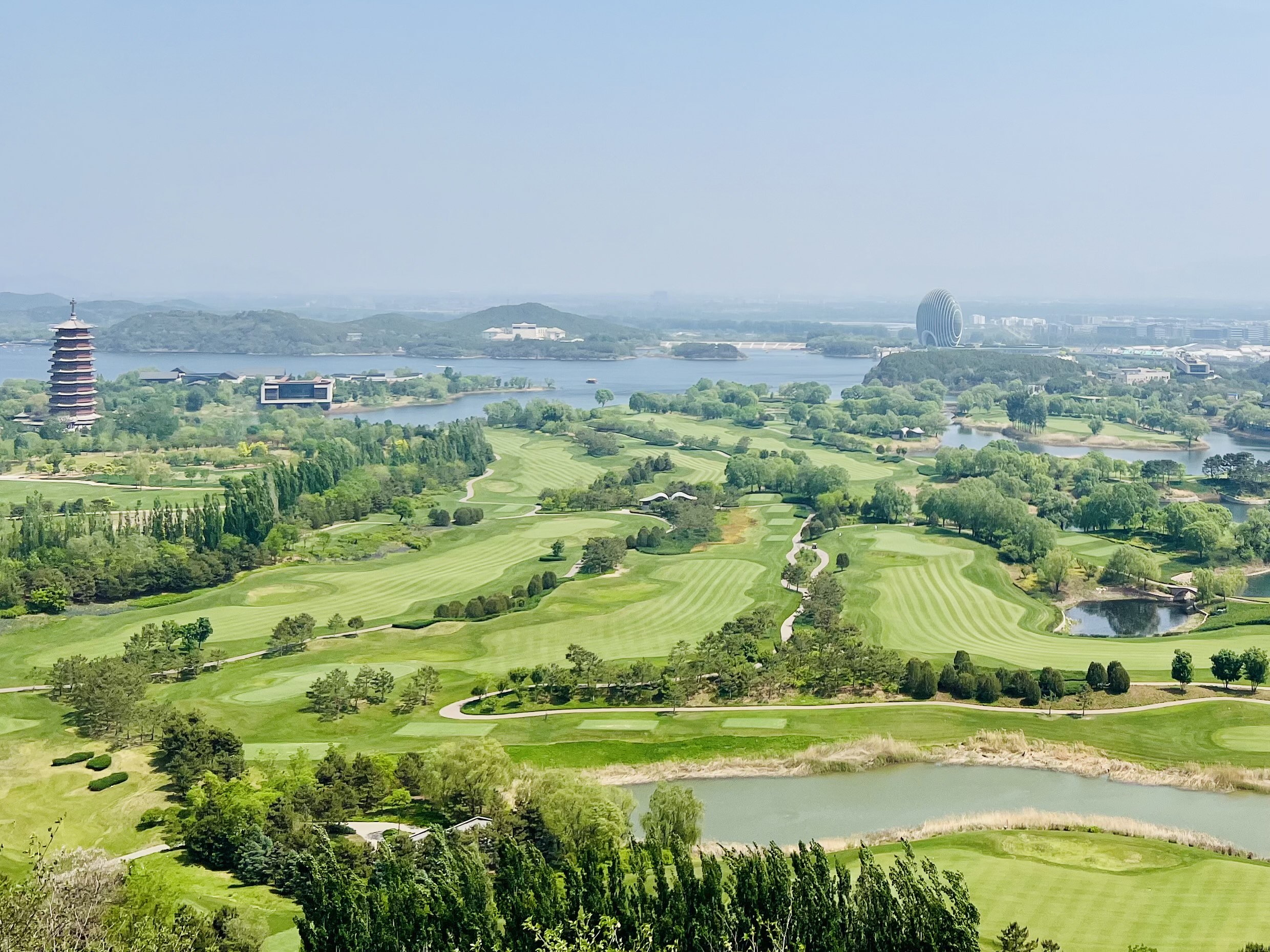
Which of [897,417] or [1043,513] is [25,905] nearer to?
[1043,513]

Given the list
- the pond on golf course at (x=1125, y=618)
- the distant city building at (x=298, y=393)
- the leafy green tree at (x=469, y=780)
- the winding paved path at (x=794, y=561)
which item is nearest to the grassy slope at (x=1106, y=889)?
the leafy green tree at (x=469, y=780)

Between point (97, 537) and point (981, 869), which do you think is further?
point (97, 537)

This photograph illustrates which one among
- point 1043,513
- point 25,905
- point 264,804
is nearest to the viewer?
point 25,905

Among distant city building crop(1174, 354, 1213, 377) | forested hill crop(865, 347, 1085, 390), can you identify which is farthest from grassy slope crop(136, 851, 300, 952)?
distant city building crop(1174, 354, 1213, 377)

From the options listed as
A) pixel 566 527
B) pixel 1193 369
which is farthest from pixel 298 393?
pixel 1193 369

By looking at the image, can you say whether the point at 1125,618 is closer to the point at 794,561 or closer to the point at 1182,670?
the point at 1182,670

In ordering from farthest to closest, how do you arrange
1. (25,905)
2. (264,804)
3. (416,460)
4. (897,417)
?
(897,417) → (416,460) → (264,804) → (25,905)

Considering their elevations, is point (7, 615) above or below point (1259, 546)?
below

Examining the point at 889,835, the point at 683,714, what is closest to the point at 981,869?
the point at 889,835
